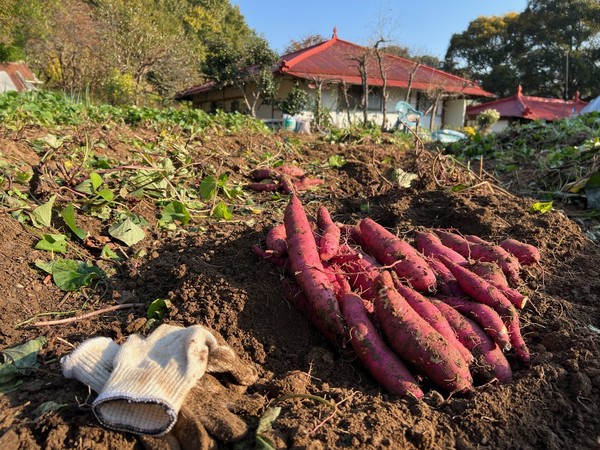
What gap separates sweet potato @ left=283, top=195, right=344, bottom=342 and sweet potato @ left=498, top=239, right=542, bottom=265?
54.2 inches

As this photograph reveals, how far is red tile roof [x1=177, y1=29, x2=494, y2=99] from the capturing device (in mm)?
19234

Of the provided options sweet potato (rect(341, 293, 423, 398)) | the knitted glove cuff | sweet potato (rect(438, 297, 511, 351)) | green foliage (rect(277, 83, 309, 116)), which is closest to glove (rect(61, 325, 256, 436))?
the knitted glove cuff

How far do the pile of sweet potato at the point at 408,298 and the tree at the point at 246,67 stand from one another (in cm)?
1680

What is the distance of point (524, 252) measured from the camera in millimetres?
2912

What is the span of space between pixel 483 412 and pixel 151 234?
8.93ft

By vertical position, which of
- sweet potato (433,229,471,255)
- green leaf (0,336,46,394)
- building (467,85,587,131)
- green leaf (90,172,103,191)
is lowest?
green leaf (0,336,46,394)

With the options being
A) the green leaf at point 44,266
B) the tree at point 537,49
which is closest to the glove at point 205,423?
the green leaf at point 44,266

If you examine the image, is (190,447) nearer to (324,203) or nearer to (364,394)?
(364,394)

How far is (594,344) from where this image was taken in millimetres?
2199

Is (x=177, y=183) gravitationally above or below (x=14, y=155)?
below

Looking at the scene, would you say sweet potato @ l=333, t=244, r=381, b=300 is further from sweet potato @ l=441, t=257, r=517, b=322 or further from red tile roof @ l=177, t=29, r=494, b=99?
red tile roof @ l=177, t=29, r=494, b=99

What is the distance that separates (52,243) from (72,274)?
0.39m

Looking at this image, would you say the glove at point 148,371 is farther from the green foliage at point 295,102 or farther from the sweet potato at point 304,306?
the green foliage at point 295,102

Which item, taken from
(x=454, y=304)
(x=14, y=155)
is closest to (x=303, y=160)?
(x=14, y=155)
